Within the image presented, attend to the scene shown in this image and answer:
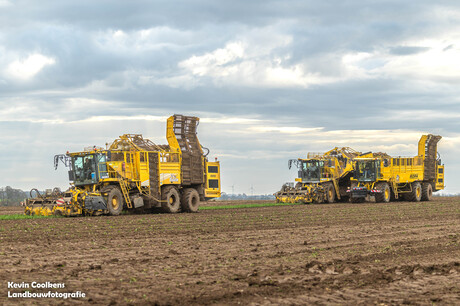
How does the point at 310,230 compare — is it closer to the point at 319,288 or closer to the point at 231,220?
the point at 231,220

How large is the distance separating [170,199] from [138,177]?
229cm

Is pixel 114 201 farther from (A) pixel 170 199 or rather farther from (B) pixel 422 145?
(B) pixel 422 145

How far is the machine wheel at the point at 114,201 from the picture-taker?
84.5ft

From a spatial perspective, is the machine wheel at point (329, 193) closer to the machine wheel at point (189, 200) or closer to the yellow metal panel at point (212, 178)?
the yellow metal panel at point (212, 178)

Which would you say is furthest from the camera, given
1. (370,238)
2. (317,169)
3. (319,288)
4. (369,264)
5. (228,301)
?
(317,169)

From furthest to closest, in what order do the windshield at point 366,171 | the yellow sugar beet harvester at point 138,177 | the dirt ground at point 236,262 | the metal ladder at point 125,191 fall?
1. the windshield at point 366,171
2. the metal ladder at point 125,191
3. the yellow sugar beet harvester at point 138,177
4. the dirt ground at point 236,262

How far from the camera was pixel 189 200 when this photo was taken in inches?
1179

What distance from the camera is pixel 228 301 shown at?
885 centimetres

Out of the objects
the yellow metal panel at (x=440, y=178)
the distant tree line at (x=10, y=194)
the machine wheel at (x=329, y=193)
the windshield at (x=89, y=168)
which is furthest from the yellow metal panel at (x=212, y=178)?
the distant tree line at (x=10, y=194)

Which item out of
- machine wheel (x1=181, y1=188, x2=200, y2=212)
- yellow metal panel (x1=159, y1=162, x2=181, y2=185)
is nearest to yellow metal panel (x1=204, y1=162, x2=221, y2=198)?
machine wheel (x1=181, y1=188, x2=200, y2=212)

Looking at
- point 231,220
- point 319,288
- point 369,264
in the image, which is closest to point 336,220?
point 231,220

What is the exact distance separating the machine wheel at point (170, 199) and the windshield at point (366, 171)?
1540 cm

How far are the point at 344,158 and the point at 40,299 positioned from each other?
34.1 meters

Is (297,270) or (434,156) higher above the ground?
(434,156)
